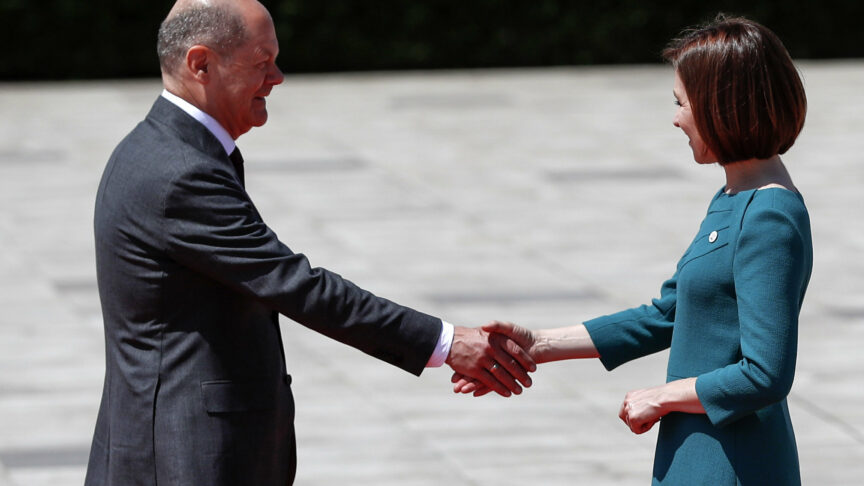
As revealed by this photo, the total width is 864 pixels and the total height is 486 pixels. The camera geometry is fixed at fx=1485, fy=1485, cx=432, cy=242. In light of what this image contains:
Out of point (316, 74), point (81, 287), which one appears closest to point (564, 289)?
Result: point (81, 287)

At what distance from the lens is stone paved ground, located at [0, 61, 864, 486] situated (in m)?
6.26

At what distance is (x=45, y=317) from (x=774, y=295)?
5.77 metres

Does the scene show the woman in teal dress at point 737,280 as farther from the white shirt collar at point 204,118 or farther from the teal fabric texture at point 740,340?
the white shirt collar at point 204,118

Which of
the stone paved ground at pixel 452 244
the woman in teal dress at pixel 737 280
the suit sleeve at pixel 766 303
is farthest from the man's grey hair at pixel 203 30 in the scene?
the stone paved ground at pixel 452 244

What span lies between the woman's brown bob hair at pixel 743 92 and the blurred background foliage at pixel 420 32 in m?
14.9

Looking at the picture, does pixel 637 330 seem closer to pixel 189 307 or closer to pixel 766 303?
pixel 766 303

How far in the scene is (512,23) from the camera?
18.9 m

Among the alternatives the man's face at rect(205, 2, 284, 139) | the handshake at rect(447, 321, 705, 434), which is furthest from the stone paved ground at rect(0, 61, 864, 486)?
the man's face at rect(205, 2, 284, 139)

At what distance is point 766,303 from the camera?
3164mm

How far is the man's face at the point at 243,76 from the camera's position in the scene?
3684 mm

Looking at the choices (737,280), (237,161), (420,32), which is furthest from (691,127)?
(420,32)

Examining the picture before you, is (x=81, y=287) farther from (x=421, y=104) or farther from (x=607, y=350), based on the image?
(x=421, y=104)

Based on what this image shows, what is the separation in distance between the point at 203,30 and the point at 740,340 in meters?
1.49

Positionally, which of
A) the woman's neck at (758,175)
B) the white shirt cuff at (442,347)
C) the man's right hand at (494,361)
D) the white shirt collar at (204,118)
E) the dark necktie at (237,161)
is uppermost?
the white shirt collar at (204,118)
